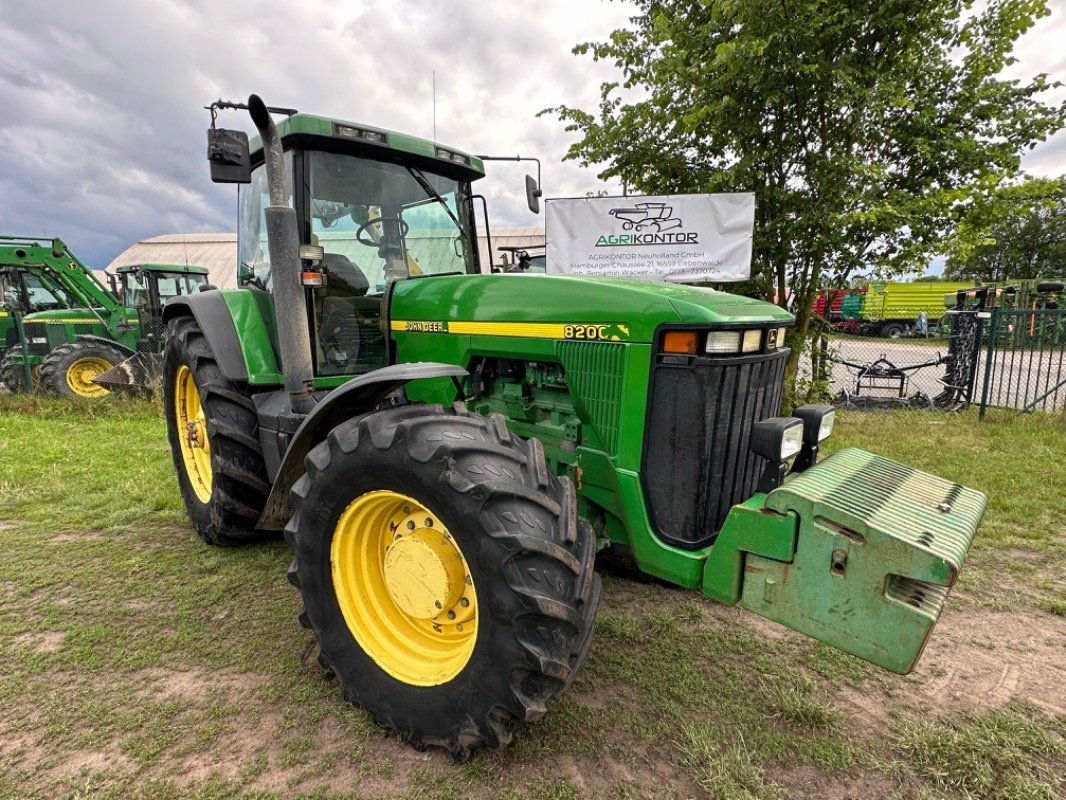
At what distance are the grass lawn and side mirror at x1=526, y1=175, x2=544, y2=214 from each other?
7.76 ft

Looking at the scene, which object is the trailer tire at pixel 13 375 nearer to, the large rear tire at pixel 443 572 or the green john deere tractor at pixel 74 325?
the green john deere tractor at pixel 74 325

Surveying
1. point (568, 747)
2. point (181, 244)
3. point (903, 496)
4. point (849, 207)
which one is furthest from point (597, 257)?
point (181, 244)

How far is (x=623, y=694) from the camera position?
7.35ft

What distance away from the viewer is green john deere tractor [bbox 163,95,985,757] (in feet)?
5.57

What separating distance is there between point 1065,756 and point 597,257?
20.2ft

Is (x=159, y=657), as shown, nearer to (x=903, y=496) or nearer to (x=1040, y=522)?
(x=903, y=496)

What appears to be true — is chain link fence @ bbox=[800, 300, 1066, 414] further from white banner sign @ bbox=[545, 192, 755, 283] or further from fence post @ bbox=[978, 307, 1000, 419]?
white banner sign @ bbox=[545, 192, 755, 283]

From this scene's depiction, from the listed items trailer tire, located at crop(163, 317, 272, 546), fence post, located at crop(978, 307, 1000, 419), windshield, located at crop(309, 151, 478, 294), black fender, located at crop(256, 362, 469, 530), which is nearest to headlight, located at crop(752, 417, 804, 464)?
black fender, located at crop(256, 362, 469, 530)

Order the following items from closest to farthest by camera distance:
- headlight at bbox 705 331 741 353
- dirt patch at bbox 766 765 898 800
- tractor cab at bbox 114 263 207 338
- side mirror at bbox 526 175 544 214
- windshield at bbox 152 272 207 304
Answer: dirt patch at bbox 766 765 898 800 < headlight at bbox 705 331 741 353 < side mirror at bbox 526 175 544 214 < tractor cab at bbox 114 263 207 338 < windshield at bbox 152 272 207 304

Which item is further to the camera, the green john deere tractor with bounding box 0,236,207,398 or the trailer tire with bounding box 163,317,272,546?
the green john deere tractor with bounding box 0,236,207,398

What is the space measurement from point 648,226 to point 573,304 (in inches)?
201

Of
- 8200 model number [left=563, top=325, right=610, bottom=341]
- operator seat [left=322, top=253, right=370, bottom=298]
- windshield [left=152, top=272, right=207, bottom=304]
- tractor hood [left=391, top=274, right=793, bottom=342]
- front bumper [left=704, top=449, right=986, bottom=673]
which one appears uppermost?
windshield [left=152, top=272, right=207, bottom=304]

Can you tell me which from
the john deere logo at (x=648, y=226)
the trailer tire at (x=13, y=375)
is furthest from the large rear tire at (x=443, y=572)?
the trailer tire at (x=13, y=375)

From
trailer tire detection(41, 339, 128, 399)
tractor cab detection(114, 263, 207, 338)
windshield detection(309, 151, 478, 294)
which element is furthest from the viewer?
tractor cab detection(114, 263, 207, 338)
